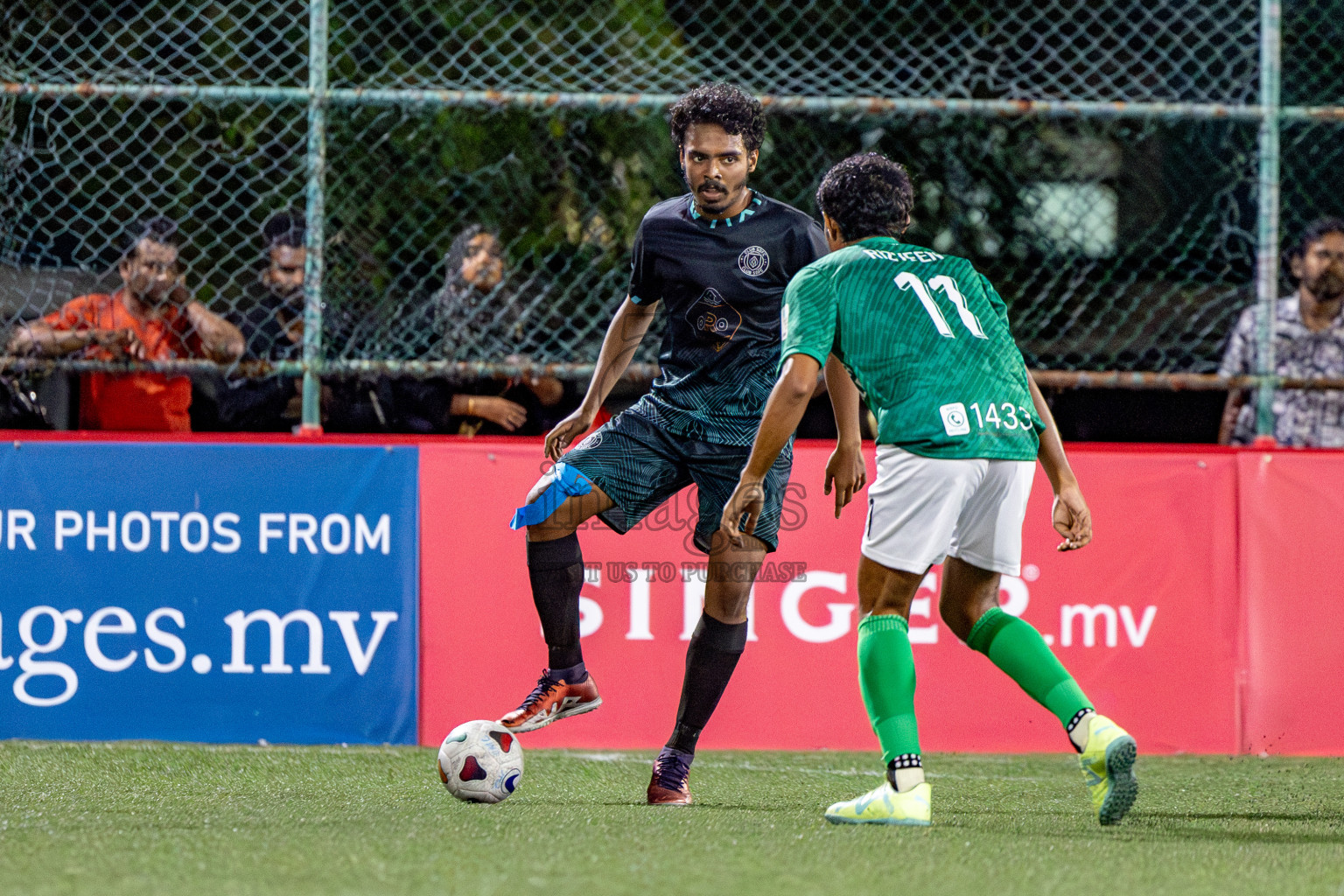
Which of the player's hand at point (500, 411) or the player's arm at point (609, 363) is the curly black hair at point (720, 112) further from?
the player's hand at point (500, 411)

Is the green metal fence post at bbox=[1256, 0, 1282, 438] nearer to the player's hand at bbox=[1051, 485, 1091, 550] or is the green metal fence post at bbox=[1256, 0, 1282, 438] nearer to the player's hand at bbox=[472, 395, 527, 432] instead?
the player's hand at bbox=[1051, 485, 1091, 550]

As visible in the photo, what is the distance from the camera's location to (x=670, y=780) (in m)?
4.11

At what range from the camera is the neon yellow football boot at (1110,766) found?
3.45 m

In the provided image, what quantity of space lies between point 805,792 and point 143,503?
2.58m

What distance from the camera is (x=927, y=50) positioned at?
7.17m

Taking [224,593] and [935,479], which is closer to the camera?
[935,479]

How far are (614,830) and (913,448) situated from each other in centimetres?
110

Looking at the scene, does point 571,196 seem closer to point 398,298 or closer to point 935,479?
point 398,298

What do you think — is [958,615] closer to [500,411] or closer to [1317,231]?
[500,411]

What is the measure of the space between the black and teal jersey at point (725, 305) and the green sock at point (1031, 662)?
88 cm

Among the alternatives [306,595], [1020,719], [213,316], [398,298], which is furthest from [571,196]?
[1020,719]

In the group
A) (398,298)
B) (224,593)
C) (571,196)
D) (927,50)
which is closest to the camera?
(224,593)

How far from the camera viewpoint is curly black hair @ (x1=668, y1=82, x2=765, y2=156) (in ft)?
13.5

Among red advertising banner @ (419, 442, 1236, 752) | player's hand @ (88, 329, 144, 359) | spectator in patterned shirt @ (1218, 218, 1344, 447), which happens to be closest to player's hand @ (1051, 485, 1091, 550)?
red advertising banner @ (419, 442, 1236, 752)
